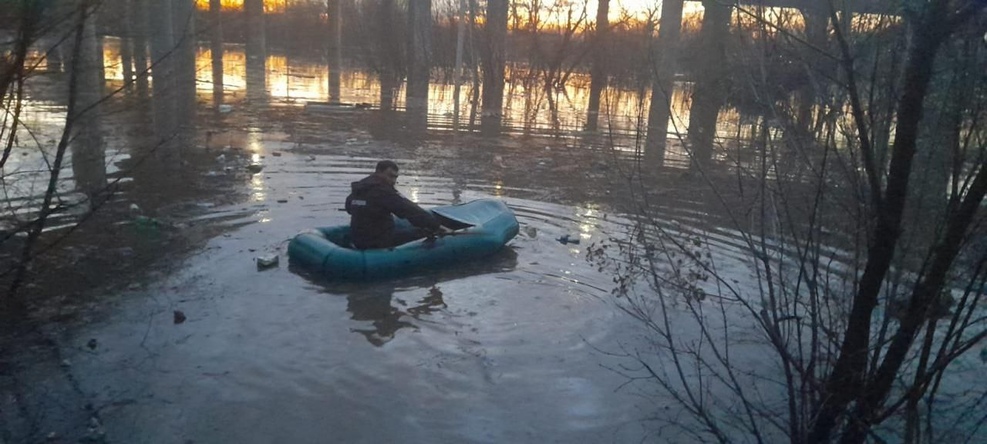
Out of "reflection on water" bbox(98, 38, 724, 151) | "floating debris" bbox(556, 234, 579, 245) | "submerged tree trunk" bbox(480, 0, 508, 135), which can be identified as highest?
"submerged tree trunk" bbox(480, 0, 508, 135)

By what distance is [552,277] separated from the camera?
7629mm

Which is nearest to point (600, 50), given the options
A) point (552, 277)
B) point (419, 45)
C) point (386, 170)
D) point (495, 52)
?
point (495, 52)

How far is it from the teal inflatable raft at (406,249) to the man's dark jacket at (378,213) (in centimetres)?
18

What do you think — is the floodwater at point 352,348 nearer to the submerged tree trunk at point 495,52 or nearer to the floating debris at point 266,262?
the floating debris at point 266,262

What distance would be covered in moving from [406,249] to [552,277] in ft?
4.89

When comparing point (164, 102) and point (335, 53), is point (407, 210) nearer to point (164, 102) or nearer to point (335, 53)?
point (164, 102)

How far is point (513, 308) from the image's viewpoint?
22.0 ft

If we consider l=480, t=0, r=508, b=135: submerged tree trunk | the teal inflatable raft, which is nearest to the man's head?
the teal inflatable raft

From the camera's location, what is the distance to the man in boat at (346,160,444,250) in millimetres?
7312

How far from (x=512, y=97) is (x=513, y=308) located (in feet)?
74.3

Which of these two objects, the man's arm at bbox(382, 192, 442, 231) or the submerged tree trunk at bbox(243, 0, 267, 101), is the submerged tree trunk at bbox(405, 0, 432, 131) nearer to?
the submerged tree trunk at bbox(243, 0, 267, 101)

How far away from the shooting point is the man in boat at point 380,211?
7.31 meters

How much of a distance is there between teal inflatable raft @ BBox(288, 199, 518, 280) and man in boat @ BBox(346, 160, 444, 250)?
174 mm

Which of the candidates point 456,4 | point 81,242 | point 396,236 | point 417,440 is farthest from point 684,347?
point 456,4
